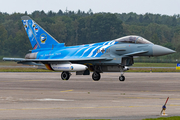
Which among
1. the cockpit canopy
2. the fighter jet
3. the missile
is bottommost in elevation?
the missile

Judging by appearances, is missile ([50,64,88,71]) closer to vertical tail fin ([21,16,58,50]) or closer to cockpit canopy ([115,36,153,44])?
vertical tail fin ([21,16,58,50])

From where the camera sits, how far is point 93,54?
24.3 metres

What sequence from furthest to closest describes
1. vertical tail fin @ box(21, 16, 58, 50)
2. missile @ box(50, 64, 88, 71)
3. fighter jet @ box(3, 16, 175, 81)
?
vertical tail fin @ box(21, 16, 58, 50) → fighter jet @ box(3, 16, 175, 81) → missile @ box(50, 64, 88, 71)

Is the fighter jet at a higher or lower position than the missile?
higher

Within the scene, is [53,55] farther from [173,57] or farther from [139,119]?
[173,57]

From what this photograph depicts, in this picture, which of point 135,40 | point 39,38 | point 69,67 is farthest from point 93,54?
point 39,38

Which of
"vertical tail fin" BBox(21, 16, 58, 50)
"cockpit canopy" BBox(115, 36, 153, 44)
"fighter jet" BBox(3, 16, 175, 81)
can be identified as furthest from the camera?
"vertical tail fin" BBox(21, 16, 58, 50)

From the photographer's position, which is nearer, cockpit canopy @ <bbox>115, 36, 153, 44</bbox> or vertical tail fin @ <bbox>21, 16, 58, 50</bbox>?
cockpit canopy @ <bbox>115, 36, 153, 44</bbox>

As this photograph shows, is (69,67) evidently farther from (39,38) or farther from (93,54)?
(39,38)

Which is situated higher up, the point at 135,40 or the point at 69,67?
the point at 135,40

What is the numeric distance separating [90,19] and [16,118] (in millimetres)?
124010

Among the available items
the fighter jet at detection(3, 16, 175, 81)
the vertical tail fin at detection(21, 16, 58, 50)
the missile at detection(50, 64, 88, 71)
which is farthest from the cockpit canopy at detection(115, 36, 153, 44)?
the vertical tail fin at detection(21, 16, 58, 50)

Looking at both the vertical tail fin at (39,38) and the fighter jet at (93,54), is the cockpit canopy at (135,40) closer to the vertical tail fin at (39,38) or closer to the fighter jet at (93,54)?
the fighter jet at (93,54)

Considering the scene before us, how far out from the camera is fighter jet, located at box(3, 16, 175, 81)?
2302cm
